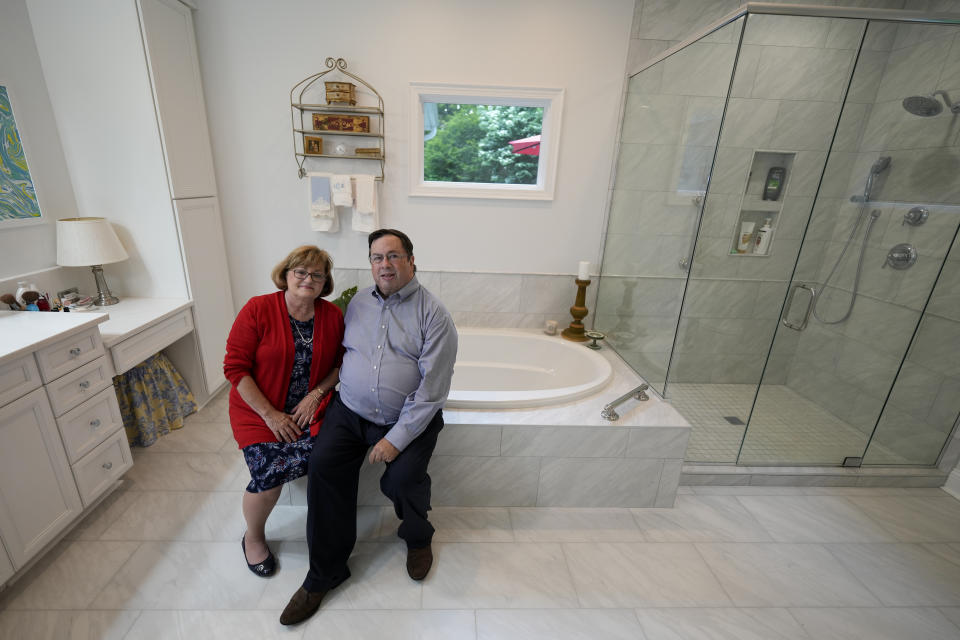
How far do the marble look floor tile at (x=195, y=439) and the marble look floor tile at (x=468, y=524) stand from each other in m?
1.10

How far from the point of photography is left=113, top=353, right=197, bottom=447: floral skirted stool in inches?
84.4

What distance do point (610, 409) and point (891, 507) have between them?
152 centimetres

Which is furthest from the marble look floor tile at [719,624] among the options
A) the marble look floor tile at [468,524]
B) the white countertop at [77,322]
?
the white countertop at [77,322]

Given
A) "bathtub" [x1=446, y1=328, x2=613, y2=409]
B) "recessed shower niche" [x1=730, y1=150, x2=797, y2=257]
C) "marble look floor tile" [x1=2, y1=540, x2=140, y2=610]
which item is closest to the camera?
"marble look floor tile" [x1=2, y1=540, x2=140, y2=610]

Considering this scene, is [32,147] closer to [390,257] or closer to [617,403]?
[390,257]

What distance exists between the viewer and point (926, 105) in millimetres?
2033

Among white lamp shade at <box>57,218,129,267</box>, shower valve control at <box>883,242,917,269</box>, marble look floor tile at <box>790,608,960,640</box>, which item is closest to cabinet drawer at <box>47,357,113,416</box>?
white lamp shade at <box>57,218,129,267</box>

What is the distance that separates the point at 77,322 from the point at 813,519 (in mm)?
3219

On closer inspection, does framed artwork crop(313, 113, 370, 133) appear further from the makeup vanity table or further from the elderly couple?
the makeup vanity table

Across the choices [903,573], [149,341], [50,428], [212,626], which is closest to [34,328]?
[50,428]

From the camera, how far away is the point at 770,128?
2053mm

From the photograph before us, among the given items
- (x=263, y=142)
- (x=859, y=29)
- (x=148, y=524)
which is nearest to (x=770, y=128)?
(x=859, y=29)

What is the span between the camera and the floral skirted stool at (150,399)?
2145mm

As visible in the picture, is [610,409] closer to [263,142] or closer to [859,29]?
[859,29]
